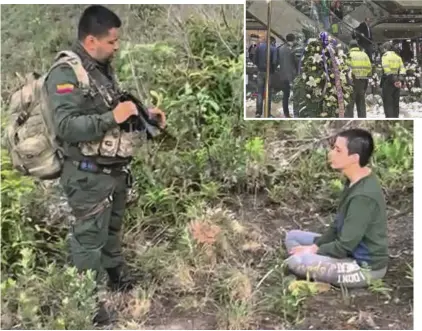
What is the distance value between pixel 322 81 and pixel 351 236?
54 cm

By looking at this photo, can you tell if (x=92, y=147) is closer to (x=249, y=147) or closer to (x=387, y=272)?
(x=249, y=147)

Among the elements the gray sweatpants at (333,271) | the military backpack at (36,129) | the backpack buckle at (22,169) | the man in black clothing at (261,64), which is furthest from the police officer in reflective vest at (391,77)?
the backpack buckle at (22,169)

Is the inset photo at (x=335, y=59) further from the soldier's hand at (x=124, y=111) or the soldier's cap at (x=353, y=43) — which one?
the soldier's hand at (x=124, y=111)

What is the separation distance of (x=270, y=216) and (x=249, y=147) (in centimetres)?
24

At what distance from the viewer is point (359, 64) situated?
2.73 m

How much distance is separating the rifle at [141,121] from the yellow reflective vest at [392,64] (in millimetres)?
789

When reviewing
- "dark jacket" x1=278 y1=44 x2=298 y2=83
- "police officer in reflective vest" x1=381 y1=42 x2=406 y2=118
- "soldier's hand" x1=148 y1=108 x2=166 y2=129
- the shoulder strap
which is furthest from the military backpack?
"police officer in reflective vest" x1=381 y1=42 x2=406 y2=118

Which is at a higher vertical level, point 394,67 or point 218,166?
point 394,67

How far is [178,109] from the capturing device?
2691 mm

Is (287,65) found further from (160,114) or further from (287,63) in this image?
(160,114)

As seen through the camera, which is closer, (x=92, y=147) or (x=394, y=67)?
(x=92, y=147)

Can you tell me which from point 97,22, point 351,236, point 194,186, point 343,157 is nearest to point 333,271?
point 351,236

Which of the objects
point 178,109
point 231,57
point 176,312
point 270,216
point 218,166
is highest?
point 231,57

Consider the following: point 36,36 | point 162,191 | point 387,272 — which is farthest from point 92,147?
point 387,272
